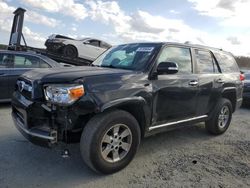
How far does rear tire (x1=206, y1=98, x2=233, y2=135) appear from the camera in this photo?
18.5 ft

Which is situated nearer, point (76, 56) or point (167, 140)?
point (167, 140)

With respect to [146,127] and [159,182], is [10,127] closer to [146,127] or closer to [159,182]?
[146,127]

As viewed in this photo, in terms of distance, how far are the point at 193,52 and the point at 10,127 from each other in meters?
3.89

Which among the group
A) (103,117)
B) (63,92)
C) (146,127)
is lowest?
(146,127)

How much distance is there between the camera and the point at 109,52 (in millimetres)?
5262

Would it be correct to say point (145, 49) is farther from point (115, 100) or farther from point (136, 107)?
point (115, 100)

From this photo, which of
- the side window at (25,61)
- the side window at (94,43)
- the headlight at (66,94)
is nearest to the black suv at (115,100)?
the headlight at (66,94)

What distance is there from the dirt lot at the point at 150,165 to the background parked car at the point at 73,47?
26.5 feet

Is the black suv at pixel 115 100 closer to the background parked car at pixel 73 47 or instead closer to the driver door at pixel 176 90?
the driver door at pixel 176 90

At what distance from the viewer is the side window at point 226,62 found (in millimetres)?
5844

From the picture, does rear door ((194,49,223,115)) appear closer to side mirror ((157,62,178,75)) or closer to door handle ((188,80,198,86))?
door handle ((188,80,198,86))

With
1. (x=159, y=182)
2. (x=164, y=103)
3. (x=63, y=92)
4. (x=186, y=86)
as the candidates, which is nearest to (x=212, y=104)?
(x=186, y=86)

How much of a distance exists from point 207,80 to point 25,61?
196 inches

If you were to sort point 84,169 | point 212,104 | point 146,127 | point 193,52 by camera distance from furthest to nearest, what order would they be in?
point 212,104
point 193,52
point 146,127
point 84,169
